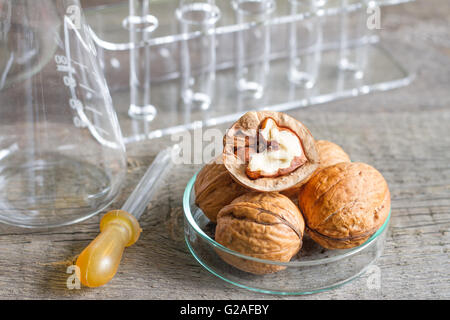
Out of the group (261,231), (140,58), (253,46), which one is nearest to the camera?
(261,231)

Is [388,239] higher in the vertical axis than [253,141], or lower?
lower

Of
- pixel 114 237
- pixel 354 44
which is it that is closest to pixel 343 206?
pixel 114 237

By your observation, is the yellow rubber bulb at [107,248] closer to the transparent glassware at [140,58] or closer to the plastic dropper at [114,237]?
the plastic dropper at [114,237]

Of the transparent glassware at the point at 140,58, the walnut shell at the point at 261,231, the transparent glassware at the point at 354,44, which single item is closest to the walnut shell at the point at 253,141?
the walnut shell at the point at 261,231

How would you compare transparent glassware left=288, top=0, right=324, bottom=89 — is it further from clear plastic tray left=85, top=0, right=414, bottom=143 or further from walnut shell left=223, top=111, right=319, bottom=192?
walnut shell left=223, top=111, right=319, bottom=192

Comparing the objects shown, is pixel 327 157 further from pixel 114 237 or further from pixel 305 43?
pixel 305 43

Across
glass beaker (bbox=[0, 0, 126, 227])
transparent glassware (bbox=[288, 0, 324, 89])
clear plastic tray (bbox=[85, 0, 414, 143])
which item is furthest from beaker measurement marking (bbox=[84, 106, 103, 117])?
transparent glassware (bbox=[288, 0, 324, 89])

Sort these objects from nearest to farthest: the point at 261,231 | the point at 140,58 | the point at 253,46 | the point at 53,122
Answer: the point at 261,231 < the point at 53,122 < the point at 140,58 < the point at 253,46
